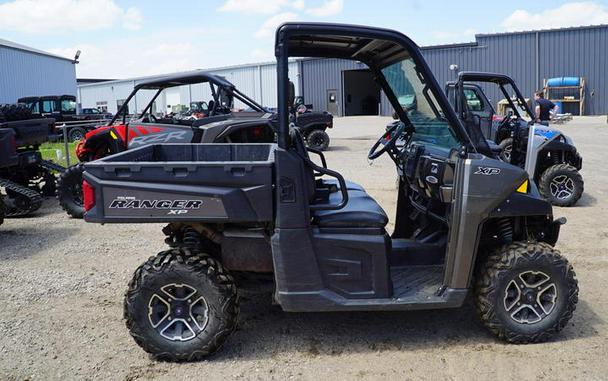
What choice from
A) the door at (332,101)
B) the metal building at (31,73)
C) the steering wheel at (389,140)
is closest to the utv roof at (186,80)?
the steering wheel at (389,140)

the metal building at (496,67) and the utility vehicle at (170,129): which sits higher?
the metal building at (496,67)

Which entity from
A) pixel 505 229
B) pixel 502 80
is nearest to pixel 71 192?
pixel 505 229

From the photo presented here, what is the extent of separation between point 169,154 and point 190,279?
1.58 meters

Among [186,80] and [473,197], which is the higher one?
[186,80]

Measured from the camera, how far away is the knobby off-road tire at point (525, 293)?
3824 millimetres

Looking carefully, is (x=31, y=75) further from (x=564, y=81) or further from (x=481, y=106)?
(x=481, y=106)

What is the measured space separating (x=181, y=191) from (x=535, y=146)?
22.3 feet

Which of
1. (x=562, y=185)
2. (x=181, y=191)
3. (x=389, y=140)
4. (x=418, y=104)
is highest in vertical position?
(x=418, y=104)

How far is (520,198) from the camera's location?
383cm

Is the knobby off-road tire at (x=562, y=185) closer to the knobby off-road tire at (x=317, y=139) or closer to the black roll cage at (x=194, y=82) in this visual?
the black roll cage at (x=194, y=82)

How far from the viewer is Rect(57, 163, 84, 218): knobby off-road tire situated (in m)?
8.60

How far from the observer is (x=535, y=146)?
8.88m

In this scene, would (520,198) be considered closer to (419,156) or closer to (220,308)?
(419,156)

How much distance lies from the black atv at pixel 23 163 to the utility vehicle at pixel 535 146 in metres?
6.59
